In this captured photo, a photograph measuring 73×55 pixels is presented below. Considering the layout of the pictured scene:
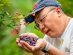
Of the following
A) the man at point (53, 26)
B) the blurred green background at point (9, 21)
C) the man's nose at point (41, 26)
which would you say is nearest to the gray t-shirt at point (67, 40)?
the man at point (53, 26)

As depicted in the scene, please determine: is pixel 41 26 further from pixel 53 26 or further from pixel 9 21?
pixel 9 21

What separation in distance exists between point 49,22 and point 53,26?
0.14 ft

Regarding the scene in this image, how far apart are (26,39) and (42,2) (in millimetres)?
325

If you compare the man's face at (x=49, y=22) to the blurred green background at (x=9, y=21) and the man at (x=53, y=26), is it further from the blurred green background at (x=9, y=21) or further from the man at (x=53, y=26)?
the blurred green background at (x=9, y=21)

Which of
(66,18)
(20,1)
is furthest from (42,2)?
(20,1)

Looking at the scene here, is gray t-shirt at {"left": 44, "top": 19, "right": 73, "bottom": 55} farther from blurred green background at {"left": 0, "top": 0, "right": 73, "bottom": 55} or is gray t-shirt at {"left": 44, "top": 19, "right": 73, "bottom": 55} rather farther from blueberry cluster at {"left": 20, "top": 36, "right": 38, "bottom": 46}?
blurred green background at {"left": 0, "top": 0, "right": 73, "bottom": 55}

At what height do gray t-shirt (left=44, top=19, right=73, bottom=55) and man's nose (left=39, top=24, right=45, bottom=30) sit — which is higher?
man's nose (left=39, top=24, right=45, bottom=30)

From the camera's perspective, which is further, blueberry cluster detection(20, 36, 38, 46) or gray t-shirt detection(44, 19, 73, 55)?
gray t-shirt detection(44, 19, 73, 55)

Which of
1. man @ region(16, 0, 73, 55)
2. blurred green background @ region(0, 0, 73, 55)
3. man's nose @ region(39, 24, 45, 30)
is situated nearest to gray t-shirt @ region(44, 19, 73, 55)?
man @ region(16, 0, 73, 55)

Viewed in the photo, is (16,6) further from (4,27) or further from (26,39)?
(26,39)

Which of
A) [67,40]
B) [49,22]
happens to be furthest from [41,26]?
[67,40]

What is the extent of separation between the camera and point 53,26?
3.37 meters

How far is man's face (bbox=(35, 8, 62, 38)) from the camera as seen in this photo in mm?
3365

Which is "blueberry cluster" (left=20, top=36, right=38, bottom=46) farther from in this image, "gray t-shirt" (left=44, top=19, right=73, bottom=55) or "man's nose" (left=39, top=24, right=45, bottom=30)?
"gray t-shirt" (left=44, top=19, right=73, bottom=55)
